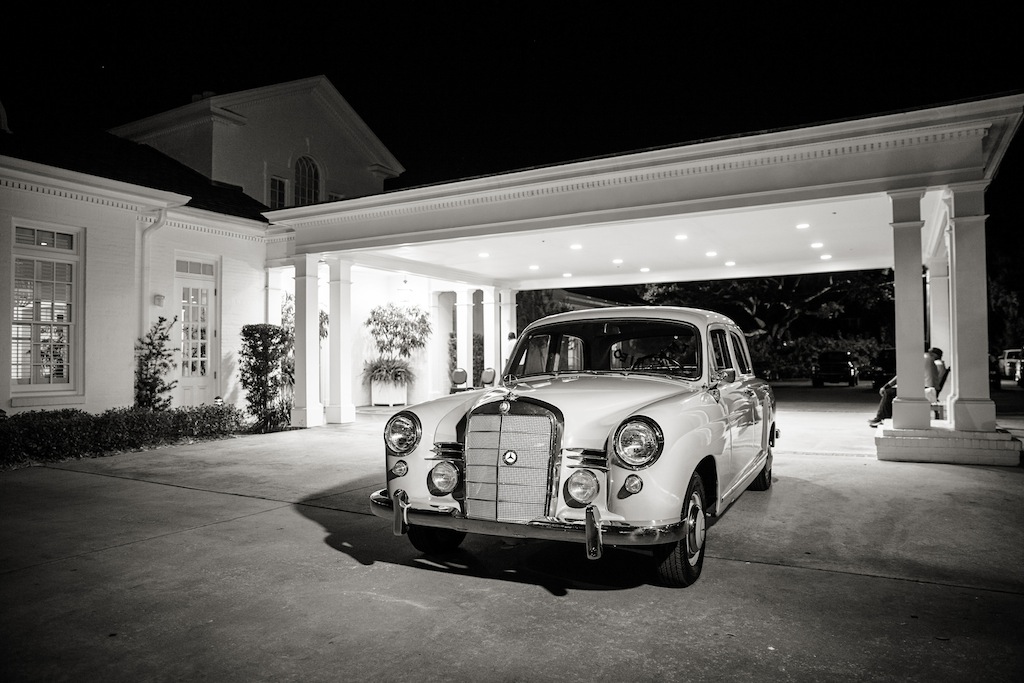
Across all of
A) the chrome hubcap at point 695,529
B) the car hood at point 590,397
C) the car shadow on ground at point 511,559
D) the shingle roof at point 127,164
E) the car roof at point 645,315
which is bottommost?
the car shadow on ground at point 511,559

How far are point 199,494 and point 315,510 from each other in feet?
5.31

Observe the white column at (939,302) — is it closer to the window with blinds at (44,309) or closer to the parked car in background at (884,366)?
the parked car in background at (884,366)

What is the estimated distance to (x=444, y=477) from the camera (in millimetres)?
4234

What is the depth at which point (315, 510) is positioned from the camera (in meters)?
6.39

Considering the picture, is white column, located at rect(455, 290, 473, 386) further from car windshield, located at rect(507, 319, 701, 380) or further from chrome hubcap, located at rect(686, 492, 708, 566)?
chrome hubcap, located at rect(686, 492, 708, 566)

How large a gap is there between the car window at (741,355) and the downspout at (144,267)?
10.3 m

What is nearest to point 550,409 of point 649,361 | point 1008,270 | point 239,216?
point 649,361

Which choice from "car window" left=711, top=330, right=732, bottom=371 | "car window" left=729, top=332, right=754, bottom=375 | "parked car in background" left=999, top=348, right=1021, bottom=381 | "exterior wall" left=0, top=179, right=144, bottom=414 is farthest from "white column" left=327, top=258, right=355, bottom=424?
"parked car in background" left=999, top=348, right=1021, bottom=381

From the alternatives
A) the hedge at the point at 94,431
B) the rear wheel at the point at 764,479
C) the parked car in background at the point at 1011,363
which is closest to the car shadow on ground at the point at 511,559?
the rear wheel at the point at 764,479

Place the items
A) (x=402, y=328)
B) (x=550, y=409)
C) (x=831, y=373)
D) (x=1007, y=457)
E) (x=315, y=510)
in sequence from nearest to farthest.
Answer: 1. (x=550, y=409)
2. (x=315, y=510)
3. (x=1007, y=457)
4. (x=402, y=328)
5. (x=831, y=373)

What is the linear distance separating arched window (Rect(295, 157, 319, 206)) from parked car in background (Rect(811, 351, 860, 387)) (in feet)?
67.9

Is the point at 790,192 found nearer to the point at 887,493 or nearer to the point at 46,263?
the point at 887,493

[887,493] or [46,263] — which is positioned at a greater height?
[46,263]

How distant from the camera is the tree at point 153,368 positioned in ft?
40.0
